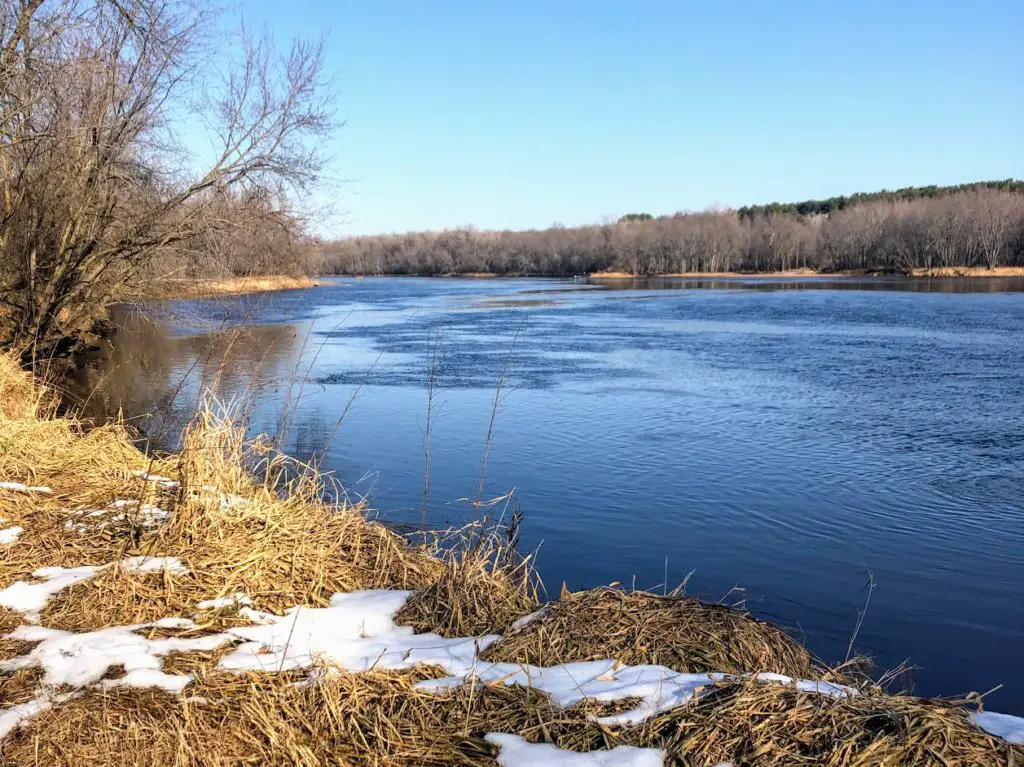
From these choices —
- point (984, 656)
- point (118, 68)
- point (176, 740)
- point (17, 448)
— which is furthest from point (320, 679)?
point (118, 68)

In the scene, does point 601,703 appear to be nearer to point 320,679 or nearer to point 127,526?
point 320,679

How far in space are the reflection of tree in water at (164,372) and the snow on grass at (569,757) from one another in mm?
6819

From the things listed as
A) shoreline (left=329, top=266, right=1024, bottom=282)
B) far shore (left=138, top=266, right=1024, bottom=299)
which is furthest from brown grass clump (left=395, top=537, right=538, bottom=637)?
shoreline (left=329, top=266, right=1024, bottom=282)

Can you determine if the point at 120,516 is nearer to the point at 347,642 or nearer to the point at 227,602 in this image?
the point at 227,602

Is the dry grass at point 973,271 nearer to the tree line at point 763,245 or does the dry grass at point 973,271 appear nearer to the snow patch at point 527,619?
the tree line at point 763,245

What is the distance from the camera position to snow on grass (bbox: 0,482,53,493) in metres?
4.74

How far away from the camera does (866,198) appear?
420 ft

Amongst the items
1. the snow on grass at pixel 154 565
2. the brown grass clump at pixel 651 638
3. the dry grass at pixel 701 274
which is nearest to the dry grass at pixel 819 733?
the brown grass clump at pixel 651 638

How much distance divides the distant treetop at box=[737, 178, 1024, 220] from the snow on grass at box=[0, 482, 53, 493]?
4625 inches

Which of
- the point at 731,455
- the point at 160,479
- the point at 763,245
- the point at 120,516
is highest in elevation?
the point at 763,245

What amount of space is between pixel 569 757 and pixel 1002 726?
58.9 inches

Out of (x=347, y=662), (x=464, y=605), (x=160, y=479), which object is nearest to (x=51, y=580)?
(x=160, y=479)

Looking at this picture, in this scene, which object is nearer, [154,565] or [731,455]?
[154,565]

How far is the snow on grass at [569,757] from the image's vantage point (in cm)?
235
